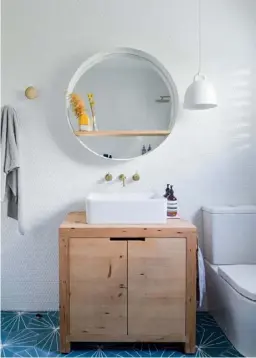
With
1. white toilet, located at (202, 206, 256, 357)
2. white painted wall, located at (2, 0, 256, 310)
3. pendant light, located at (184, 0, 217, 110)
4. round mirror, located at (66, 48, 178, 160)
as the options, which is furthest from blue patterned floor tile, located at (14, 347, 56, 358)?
pendant light, located at (184, 0, 217, 110)

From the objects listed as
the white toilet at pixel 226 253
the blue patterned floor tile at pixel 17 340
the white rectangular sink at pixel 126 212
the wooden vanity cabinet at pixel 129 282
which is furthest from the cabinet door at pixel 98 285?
the white toilet at pixel 226 253

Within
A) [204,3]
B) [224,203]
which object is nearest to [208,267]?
[224,203]

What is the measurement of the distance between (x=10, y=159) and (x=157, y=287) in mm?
1275

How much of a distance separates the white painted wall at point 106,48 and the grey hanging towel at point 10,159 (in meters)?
0.08

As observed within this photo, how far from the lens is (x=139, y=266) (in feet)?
5.72

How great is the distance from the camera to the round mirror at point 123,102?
221cm

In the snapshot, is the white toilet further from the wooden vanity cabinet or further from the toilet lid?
the wooden vanity cabinet

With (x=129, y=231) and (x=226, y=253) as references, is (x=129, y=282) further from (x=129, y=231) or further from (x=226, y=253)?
(x=226, y=253)

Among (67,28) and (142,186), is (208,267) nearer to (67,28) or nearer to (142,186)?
(142,186)

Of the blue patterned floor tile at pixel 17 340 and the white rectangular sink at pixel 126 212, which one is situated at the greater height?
the white rectangular sink at pixel 126 212

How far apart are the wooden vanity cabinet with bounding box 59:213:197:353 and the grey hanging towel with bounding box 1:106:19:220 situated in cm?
64

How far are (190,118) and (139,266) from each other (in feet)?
3.66

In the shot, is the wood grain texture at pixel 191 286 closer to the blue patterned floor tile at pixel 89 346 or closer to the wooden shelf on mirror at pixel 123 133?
the blue patterned floor tile at pixel 89 346

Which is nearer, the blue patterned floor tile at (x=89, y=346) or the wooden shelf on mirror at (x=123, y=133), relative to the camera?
the blue patterned floor tile at (x=89, y=346)
